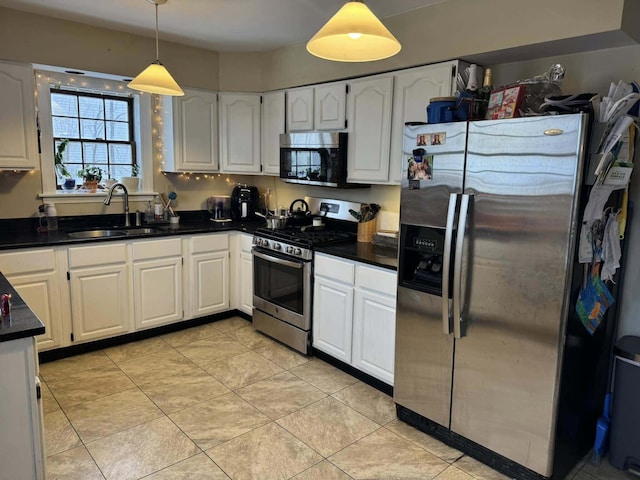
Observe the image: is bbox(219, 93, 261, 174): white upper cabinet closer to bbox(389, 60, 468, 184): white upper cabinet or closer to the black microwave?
the black microwave

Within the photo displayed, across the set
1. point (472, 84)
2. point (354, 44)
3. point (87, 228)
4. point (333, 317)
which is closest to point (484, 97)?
point (472, 84)

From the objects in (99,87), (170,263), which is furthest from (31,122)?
(170,263)

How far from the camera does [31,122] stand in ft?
11.1

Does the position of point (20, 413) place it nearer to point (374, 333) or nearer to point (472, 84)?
point (374, 333)

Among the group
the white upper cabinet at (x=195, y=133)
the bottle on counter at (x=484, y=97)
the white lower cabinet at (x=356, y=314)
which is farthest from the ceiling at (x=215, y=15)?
the white lower cabinet at (x=356, y=314)

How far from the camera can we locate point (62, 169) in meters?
3.93

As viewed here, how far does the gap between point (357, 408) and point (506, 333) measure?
3.74 feet

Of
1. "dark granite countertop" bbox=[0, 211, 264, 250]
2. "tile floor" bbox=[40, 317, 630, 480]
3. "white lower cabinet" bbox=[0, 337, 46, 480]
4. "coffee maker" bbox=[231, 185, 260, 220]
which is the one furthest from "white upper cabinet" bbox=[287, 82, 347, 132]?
"white lower cabinet" bbox=[0, 337, 46, 480]

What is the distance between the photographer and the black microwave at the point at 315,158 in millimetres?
3586

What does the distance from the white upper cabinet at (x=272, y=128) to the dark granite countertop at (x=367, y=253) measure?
1234mm

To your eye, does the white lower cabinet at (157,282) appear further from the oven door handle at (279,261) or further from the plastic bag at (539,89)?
the plastic bag at (539,89)

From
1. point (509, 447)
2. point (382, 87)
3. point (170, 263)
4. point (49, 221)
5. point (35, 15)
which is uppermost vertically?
point (35, 15)

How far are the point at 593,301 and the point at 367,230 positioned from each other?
5.71 feet

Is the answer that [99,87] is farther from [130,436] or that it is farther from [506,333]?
[506,333]
